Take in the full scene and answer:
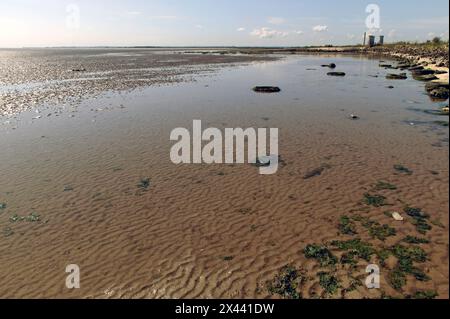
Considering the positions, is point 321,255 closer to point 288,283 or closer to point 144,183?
point 288,283

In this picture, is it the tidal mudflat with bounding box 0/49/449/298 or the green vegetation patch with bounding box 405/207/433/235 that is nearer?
the tidal mudflat with bounding box 0/49/449/298

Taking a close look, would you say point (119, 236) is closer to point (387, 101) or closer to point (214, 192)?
point (214, 192)

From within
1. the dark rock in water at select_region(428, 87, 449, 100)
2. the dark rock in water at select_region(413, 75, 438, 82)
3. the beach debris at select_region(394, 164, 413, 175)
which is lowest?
the beach debris at select_region(394, 164, 413, 175)

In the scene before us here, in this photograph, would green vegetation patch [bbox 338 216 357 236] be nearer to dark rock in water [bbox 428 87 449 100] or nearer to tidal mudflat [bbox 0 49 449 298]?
tidal mudflat [bbox 0 49 449 298]

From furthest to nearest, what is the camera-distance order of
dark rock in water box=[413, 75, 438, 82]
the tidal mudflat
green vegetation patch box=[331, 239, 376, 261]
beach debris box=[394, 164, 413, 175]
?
dark rock in water box=[413, 75, 438, 82], beach debris box=[394, 164, 413, 175], green vegetation patch box=[331, 239, 376, 261], the tidal mudflat

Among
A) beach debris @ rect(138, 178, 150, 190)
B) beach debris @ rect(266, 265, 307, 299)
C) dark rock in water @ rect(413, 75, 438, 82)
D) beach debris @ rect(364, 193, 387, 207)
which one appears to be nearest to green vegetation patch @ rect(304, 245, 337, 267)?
beach debris @ rect(266, 265, 307, 299)

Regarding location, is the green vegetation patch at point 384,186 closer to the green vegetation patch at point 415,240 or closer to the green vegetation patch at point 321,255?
the green vegetation patch at point 415,240

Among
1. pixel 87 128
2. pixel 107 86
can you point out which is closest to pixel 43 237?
pixel 87 128

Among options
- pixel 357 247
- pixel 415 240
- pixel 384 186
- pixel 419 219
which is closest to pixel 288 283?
pixel 357 247
